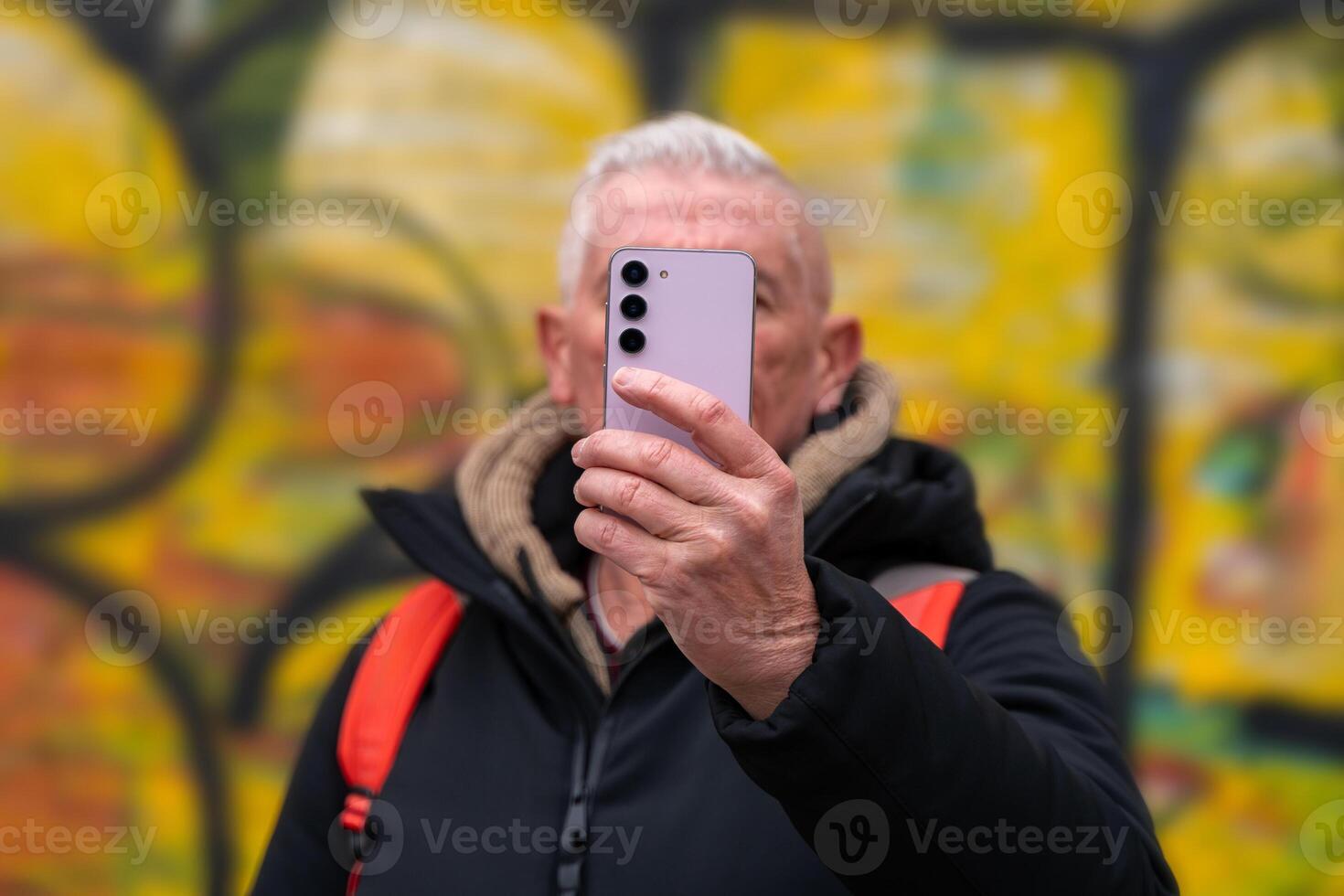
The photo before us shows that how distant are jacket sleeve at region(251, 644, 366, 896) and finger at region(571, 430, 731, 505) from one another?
698 mm

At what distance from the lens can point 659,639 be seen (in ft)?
3.81

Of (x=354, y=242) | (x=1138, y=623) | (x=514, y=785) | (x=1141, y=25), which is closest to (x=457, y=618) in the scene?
(x=514, y=785)

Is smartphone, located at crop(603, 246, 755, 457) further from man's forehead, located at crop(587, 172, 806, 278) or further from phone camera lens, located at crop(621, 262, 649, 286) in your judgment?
man's forehead, located at crop(587, 172, 806, 278)

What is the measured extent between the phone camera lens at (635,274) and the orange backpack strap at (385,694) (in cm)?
55

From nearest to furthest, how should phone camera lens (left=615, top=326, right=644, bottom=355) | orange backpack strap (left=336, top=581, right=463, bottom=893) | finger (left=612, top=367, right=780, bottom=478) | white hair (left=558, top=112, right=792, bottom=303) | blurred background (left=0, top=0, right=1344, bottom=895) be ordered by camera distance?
finger (left=612, top=367, right=780, bottom=478) → phone camera lens (left=615, top=326, right=644, bottom=355) → orange backpack strap (left=336, top=581, right=463, bottom=893) → white hair (left=558, top=112, right=792, bottom=303) → blurred background (left=0, top=0, right=1344, bottom=895)

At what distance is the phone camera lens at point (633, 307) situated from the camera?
1.00 m

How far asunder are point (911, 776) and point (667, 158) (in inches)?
33.2

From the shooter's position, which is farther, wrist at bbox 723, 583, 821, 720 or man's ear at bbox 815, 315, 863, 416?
man's ear at bbox 815, 315, 863, 416

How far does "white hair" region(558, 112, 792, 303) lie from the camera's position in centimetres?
136

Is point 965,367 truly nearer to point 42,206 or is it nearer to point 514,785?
point 514,785

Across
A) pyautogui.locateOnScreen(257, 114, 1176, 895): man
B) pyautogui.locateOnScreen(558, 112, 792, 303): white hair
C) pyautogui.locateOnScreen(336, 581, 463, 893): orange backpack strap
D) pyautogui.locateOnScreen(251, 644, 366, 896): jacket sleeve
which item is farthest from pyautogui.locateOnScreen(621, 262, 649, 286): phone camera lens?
pyautogui.locateOnScreen(251, 644, 366, 896): jacket sleeve

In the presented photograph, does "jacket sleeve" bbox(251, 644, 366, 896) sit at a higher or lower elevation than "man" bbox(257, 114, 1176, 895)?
lower

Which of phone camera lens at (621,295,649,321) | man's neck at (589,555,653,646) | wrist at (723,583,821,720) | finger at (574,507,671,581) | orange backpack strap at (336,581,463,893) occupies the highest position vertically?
phone camera lens at (621,295,649,321)

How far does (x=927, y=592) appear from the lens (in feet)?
3.83
